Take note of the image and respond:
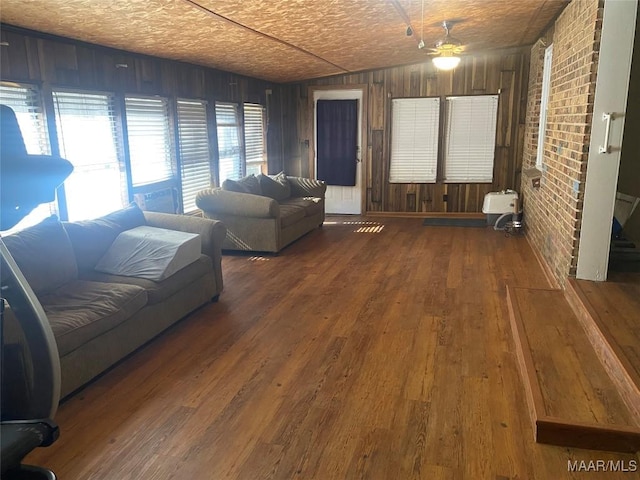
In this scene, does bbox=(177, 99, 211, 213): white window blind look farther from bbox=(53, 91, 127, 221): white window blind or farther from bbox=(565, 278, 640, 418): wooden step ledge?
bbox=(565, 278, 640, 418): wooden step ledge

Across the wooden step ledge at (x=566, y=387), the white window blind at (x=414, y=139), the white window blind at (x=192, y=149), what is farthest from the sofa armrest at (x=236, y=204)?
the white window blind at (x=414, y=139)

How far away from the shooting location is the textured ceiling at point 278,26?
10.7 feet

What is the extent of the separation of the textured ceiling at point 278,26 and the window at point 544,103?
390 millimetres

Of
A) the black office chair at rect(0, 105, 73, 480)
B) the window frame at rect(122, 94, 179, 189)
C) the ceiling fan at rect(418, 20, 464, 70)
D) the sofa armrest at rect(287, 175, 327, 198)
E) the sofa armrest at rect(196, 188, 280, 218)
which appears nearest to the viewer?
the black office chair at rect(0, 105, 73, 480)

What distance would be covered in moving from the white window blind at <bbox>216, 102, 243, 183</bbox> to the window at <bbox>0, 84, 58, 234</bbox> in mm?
2688

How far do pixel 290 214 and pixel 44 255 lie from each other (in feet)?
10.4

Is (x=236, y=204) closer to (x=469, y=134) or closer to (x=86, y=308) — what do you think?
(x=86, y=308)

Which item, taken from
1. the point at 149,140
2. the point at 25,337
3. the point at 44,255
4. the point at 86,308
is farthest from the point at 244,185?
the point at 25,337

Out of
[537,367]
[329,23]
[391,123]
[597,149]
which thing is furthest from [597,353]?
[391,123]

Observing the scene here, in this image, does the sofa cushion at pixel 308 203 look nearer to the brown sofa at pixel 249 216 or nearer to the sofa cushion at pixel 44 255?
the brown sofa at pixel 249 216

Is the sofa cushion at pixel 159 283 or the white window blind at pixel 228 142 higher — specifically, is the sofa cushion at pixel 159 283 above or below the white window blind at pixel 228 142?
below

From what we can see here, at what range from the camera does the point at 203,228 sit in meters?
3.92

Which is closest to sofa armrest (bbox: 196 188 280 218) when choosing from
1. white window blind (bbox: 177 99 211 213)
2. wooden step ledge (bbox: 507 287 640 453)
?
white window blind (bbox: 177 99 211 213)

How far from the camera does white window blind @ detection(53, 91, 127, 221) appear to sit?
394cm
